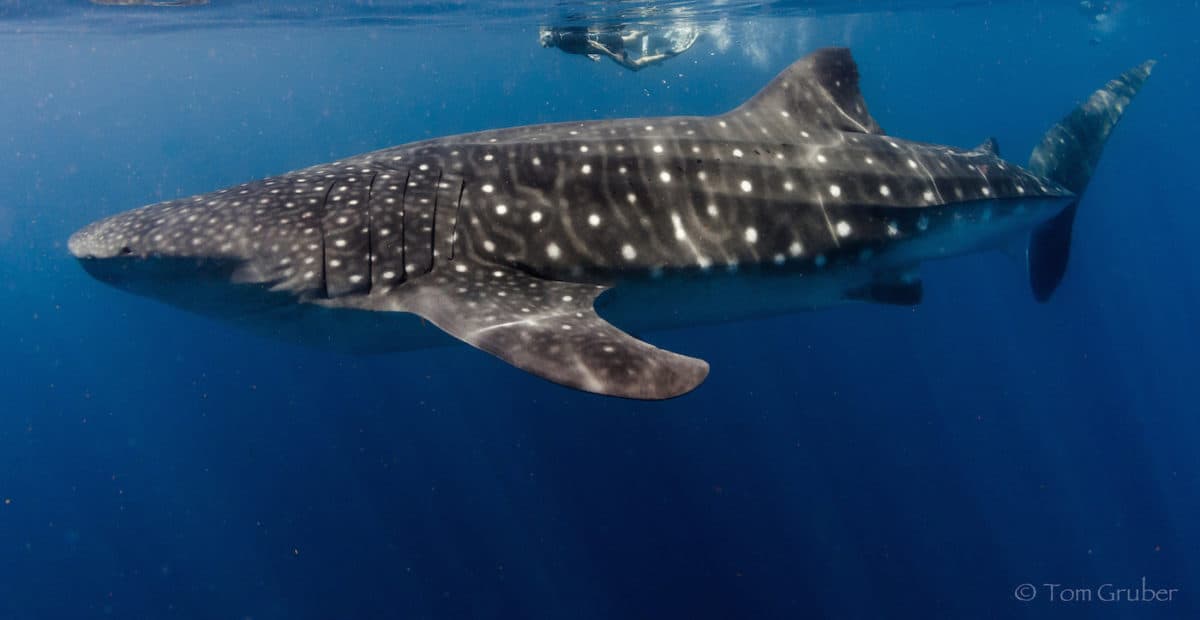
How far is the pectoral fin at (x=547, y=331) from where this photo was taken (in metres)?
3.32

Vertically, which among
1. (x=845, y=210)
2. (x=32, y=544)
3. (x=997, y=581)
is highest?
(x=845, y=210)

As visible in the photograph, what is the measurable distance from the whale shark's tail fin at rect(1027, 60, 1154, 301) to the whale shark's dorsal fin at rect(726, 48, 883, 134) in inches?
114

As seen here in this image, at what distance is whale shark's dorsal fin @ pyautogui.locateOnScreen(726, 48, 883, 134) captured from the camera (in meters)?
6.26

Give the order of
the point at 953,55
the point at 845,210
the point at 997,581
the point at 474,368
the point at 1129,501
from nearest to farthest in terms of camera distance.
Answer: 1. the point at 845,210
2. the point at 997,581
3. the point at 474,368
4. the point at 1129,501
5. the point at 953,55

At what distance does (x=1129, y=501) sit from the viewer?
15695mm

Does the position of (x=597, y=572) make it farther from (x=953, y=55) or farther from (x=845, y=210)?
(x=953, y=55)

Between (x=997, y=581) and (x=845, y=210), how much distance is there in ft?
32.5

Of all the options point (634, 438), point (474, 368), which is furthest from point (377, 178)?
point (474, 368)

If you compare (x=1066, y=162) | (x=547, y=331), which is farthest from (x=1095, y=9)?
(x=547, y=331)

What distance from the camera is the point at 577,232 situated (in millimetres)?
5047

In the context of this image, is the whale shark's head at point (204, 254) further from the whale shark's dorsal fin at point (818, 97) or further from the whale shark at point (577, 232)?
the whale shark's dorsal fin at point (818, 97)

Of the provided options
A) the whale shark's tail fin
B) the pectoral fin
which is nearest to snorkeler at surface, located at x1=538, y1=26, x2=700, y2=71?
the whale shark's tail fin

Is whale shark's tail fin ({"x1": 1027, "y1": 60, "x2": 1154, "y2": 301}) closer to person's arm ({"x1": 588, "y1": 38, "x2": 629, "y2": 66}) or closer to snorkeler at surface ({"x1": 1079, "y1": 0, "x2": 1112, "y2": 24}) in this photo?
person's arm ({"x1": 588, "y1": 38, "x2": 629, "y2": 66})

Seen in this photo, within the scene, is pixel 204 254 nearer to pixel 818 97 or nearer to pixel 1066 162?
pixel 818 97
